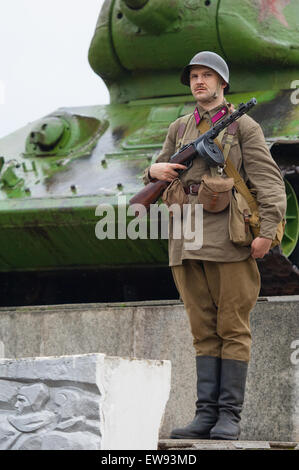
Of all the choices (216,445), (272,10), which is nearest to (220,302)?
(216,445)

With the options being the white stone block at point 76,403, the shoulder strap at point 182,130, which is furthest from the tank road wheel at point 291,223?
the white stone block at point 76,403

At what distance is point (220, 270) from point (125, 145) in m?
4.63

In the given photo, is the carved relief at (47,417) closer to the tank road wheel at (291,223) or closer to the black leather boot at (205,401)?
the black leather boot at (205,401)

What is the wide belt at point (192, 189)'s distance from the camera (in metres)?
6.65

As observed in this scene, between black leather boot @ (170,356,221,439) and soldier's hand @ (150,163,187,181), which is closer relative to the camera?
black leather boot @ (170,356,221,439)

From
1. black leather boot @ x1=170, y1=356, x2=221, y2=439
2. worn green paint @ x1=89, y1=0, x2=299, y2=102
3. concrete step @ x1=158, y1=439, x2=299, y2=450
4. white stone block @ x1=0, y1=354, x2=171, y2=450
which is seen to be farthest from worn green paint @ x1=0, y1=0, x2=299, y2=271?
white stone block @ x1=0, y1=354, x2=171, y2=450

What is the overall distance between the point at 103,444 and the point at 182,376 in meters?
2.93

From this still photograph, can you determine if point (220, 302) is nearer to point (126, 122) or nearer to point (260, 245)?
point (260, 245)

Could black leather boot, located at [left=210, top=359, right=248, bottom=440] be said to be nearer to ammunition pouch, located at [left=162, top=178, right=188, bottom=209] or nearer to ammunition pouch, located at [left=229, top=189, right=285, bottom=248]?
ammunition pouch, located at [left=229, top=189, right=285, bottom=248]

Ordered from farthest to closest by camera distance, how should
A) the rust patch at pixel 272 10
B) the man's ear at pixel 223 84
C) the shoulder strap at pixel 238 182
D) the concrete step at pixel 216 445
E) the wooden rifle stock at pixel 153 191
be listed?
the rust patch at pixel 272 10, the man's ear at pixel 223 84, the wooden rifle stock at pixel 153 191, the shoulder strap at pixel 238 182, the concrete step at pixel 216 445

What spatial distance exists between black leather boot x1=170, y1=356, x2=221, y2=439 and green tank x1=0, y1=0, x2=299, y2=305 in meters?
3.32

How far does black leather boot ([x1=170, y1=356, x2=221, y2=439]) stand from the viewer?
649cm

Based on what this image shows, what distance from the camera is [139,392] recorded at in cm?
532

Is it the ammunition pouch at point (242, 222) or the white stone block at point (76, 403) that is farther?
the ammunition pouch at point (242, 222)
